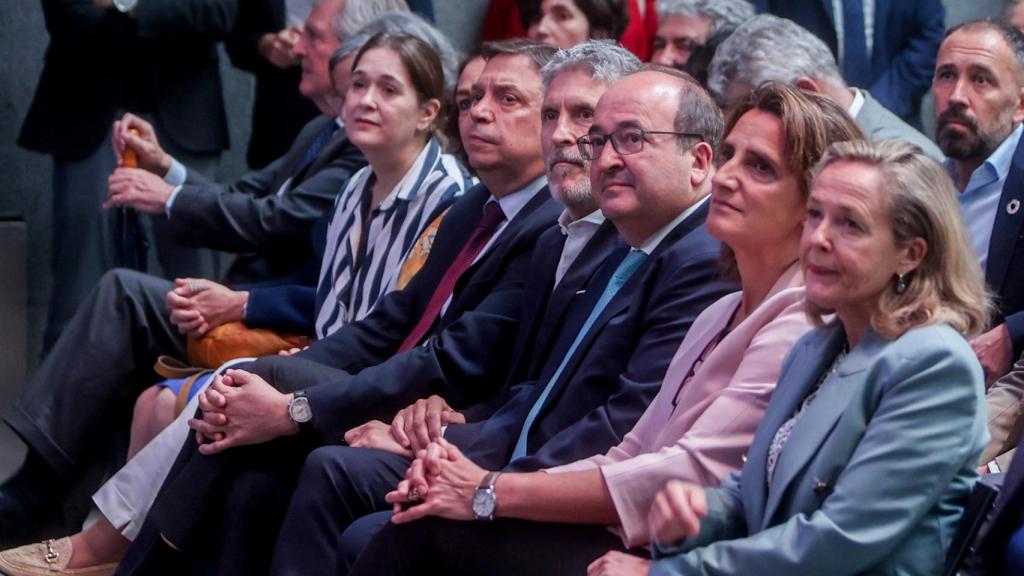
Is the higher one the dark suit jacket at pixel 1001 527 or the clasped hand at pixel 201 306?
the dark suit jacket at pixel 1001 527

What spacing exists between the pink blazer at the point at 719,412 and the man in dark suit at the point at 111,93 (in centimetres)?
316

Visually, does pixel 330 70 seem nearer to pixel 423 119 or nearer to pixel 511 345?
pixel 423 119

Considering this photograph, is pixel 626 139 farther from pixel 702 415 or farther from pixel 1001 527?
pixel 1001 527

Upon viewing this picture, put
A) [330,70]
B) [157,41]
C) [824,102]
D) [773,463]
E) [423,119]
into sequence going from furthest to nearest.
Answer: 1. [157,41]
2. [330,70]
3. [423,119]
4. [824,102]
5. [773,463]

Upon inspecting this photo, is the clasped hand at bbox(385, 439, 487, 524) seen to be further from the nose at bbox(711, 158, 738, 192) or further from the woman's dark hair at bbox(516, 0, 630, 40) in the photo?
the woman's dark hair at bbox(516, 0, 630, 40)

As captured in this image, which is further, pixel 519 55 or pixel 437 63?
pixel 437 63

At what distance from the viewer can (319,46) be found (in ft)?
16.9

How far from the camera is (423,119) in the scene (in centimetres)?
440

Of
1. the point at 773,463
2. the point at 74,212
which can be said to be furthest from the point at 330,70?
the point at 773,463

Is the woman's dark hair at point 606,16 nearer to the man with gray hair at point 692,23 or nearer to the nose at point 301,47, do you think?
the man with gray hair at point 692,23

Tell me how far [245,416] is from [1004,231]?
5.18 ft

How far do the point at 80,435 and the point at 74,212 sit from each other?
1.58 metres

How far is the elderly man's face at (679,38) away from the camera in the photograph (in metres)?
5.16

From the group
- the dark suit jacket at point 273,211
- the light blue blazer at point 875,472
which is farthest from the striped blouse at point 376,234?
the light blue blazer at point 875,472
